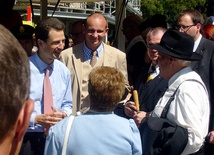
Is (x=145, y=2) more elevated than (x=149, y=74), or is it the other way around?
(x=149, y=74)

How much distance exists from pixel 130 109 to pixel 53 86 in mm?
643

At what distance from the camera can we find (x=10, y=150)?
1207 millimetres

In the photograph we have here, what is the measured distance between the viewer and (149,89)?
163 inches

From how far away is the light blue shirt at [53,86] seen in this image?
12.3 ft

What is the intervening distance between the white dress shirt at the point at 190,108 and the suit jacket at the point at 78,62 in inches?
47.2

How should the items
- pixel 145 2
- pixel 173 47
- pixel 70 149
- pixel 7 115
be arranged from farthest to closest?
pixel 145 2
pixel 173 47
pixel 70 149
pixel 7 115

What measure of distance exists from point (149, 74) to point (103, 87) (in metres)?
1.73

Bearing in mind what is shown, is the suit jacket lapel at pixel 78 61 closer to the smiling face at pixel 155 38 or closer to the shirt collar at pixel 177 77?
the smiling face at pixel 155 38

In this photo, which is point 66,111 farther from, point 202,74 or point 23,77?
point 23,77

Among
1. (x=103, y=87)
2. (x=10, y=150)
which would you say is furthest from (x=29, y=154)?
(x=10, y=150)

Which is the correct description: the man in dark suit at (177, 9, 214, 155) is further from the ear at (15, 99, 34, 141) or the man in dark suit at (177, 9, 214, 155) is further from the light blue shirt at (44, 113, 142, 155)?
the ear at (15, 99, 34, 141)

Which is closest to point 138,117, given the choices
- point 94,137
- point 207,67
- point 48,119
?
point 48,119

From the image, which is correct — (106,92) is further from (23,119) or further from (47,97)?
(23,119)

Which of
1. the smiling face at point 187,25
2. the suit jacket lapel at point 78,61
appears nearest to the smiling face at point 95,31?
the suit jacket lapel at point 78,61
